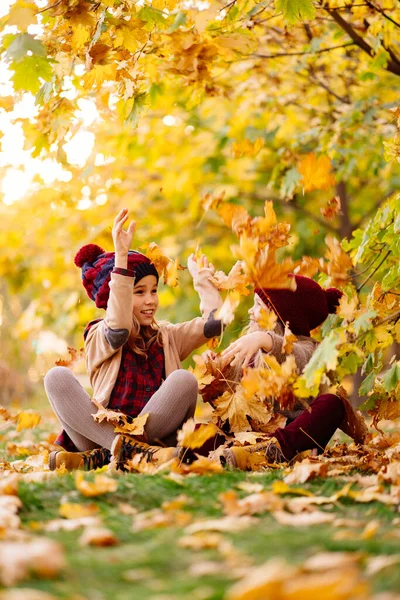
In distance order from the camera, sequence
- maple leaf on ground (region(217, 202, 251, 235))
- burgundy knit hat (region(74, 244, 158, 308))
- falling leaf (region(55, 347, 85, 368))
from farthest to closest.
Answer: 1. falling leaf (region(55, 347, 85, 368))
2. burgundy knit hat (region(74, 244, 158, 308))
3. maple leaf on ground (region(217, 202, 251, 235))

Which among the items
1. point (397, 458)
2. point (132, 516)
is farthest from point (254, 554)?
point (397, 458)

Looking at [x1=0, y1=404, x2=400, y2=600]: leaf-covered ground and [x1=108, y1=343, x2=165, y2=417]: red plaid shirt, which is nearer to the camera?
[x1=0, y1=404, x2=400, y2=600]: leaf-covered ground

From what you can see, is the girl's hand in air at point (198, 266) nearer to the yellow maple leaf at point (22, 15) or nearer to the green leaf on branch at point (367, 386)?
the green leaf on branch at point (367, 386)

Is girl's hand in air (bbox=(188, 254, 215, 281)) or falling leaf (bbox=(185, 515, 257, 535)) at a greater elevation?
falling leaf (bbox=(185, 515, 257, 535))

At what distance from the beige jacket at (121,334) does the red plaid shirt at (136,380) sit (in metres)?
0.05

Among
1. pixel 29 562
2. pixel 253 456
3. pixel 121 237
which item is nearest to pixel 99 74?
pixel 121 237

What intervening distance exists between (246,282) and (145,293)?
713 mm

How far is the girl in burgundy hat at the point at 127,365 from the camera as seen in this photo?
3.21 metres

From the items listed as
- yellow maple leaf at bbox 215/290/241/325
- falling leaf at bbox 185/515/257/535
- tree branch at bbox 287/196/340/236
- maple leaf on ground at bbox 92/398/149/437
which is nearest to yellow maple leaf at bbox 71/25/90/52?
yellow maple leaf at bbox 215/290/241/325

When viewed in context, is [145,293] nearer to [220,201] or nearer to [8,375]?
[220,201]

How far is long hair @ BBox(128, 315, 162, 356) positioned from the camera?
3521 mm

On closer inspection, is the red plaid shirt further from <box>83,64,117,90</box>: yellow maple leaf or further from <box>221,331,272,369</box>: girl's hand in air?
<box>83,64,117,90</box>: yellow maple leaf

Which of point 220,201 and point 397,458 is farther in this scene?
point 220,201

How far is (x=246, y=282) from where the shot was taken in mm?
2977
